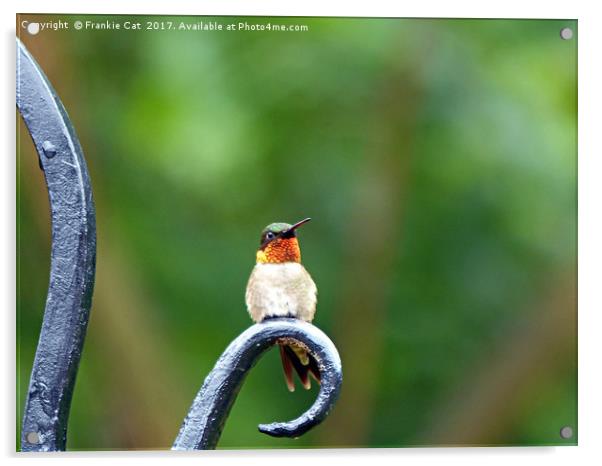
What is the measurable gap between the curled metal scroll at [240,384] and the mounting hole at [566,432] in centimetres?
88

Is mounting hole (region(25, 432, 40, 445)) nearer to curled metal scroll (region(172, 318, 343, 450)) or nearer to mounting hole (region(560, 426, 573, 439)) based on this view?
curled metal scroll (region(172, 318, 343, 450))

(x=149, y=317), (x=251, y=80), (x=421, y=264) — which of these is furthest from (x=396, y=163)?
(x=149, y=317)

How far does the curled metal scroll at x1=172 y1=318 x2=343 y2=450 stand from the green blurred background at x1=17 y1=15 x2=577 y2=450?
769mm

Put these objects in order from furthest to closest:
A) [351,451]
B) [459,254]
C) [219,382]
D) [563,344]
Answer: [459,254]
[563,344]
[351,451]
[219,382]

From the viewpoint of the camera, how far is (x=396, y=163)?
206cm

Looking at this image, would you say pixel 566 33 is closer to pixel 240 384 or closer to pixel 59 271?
pixel 240 384

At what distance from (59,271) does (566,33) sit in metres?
1.19

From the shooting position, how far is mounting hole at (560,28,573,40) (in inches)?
70.5

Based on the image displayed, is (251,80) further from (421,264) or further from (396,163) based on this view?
(421,264)

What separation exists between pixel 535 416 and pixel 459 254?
1.25ft

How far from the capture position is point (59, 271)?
1023 millimetres

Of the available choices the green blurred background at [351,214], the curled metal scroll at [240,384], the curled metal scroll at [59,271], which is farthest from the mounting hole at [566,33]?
the curled metal scroll at [59,271]

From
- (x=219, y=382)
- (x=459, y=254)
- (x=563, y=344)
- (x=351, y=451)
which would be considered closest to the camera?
(x=219, y=382)

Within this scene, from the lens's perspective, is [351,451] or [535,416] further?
[535,416]
